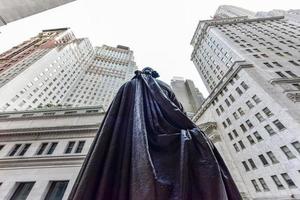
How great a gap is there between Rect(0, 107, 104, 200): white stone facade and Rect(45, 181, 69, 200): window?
0.55ft

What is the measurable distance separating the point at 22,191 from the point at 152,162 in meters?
16.4

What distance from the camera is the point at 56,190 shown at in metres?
13.2

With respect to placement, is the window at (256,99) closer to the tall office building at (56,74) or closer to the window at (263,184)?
the window at (263,184)

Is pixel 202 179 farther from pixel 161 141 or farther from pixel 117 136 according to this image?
pixel 117 136

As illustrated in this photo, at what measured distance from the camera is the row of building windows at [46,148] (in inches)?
624

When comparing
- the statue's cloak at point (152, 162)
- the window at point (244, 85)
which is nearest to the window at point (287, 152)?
the window at point (244, 85)

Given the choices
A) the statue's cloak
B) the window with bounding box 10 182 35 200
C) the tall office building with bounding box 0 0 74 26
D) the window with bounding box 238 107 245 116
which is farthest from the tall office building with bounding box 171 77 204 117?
the statue's cloak

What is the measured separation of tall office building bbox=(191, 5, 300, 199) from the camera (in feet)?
68.5

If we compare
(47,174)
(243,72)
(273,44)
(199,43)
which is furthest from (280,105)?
(199,43)

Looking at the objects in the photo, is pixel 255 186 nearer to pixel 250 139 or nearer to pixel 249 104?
pixel 250 139

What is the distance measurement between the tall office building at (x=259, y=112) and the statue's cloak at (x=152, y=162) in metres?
23.2

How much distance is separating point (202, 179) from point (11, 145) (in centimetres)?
2085

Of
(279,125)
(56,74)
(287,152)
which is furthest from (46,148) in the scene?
(56,74)

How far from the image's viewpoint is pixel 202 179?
138cm
